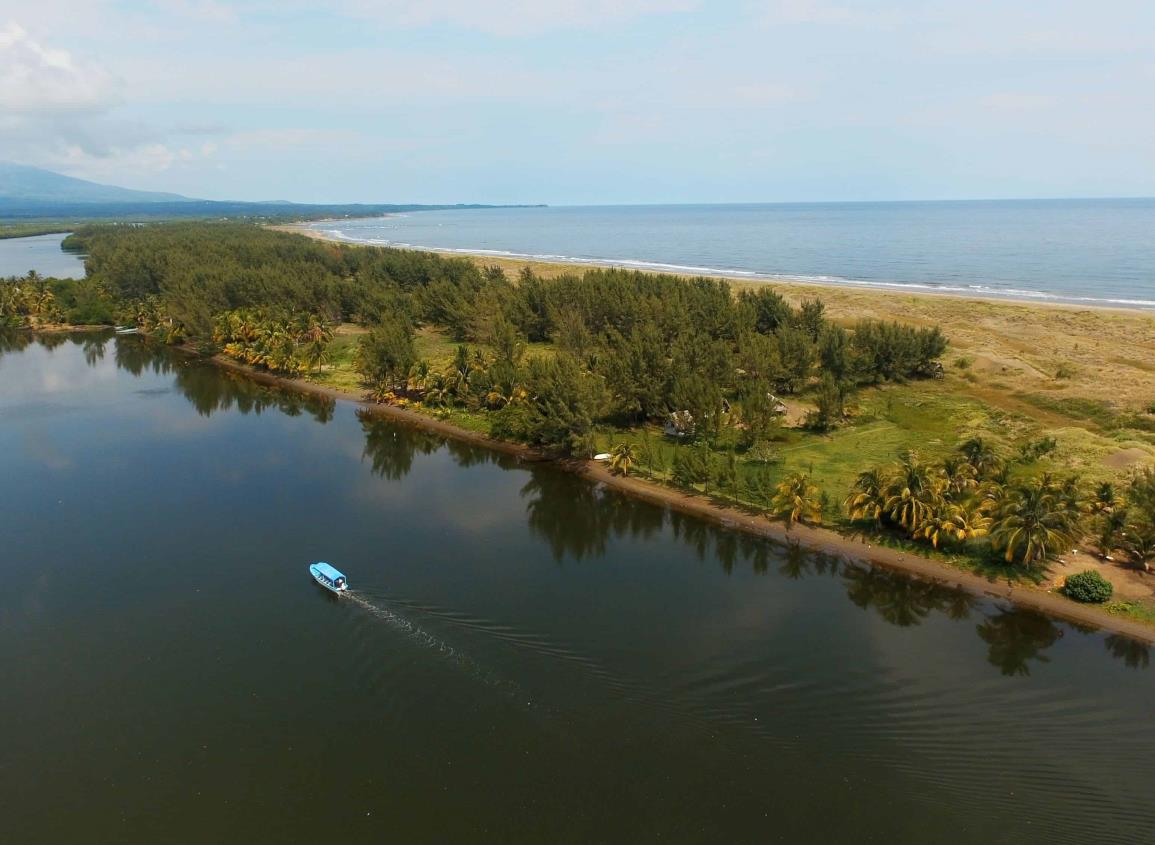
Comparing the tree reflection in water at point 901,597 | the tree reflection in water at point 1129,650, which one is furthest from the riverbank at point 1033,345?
the tree reflection in water at point 901,597

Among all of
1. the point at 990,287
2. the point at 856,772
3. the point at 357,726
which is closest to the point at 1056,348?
the point at 990,287

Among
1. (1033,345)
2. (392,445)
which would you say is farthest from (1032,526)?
(1033,345)

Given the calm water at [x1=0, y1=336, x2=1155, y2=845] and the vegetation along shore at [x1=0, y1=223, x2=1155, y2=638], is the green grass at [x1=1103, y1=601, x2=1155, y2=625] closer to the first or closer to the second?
the vegetation along shore at [x1=0, y1=223, x2=1155, y2=638]

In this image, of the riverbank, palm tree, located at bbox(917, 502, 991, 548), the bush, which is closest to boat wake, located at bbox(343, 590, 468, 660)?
palm tree, located at bbox(917, 502, 991, 548)

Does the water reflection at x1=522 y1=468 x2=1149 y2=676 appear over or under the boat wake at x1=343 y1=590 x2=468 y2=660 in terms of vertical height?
over

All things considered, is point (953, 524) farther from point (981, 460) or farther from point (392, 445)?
point (392, 445)

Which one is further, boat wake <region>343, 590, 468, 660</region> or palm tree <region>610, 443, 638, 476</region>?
palm tree <region>610, 443, 638, 476</region>

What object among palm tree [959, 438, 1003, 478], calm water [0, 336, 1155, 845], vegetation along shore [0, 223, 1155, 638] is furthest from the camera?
palm tree [959, 438, 1003, 478]
